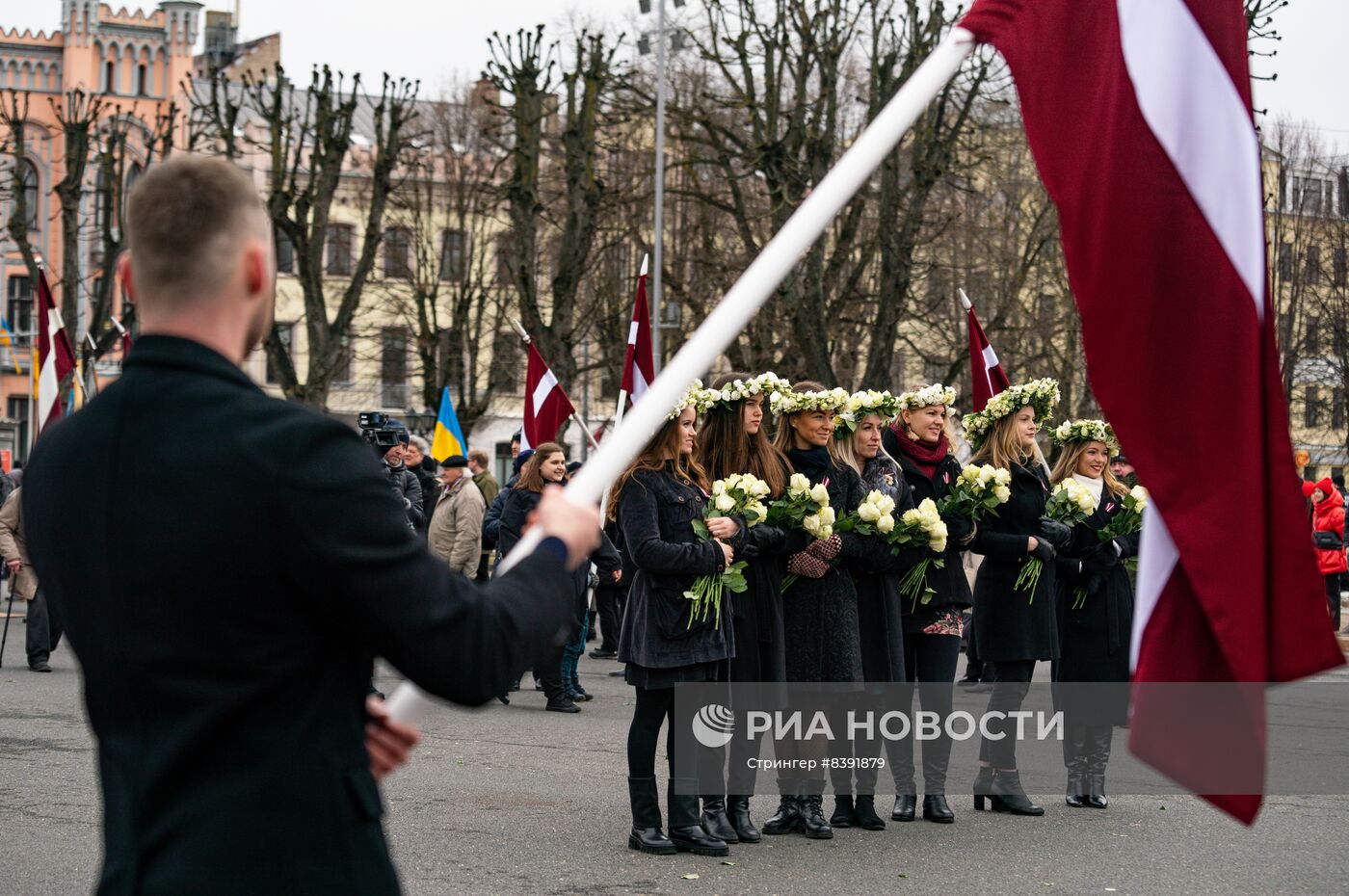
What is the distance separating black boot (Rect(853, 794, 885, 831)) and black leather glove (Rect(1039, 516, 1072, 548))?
70.3 inches

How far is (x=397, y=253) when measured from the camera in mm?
53469

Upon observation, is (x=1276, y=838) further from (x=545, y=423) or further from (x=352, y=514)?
(x=545, y=423)

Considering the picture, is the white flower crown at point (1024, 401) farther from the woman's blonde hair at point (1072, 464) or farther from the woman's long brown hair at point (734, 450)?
the woman's long brown hair at point (734, 450)

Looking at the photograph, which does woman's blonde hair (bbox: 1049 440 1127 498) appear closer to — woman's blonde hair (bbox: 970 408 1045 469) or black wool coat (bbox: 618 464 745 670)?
→ woman's blonde hair (bbox: 970 408 1045 469)

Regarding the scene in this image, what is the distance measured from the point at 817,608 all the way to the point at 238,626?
22.1 feet

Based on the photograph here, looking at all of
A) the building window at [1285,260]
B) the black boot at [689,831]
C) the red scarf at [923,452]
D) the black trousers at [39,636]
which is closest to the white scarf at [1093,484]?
the red scarf at [923,452]

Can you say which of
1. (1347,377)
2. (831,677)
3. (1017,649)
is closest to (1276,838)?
(1017,649)

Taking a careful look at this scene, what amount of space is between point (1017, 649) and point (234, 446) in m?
7.48

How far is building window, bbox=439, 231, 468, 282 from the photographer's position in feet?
154

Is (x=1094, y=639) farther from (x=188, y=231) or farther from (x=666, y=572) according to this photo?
(x=188, y=231)

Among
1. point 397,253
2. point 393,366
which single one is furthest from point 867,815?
point 393,366

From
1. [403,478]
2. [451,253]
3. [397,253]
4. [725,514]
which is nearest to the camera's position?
[725,514]

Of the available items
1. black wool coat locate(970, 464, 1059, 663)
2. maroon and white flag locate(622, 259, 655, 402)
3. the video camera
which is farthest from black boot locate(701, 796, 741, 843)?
the video camera

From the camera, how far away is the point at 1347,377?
36.5 meters
